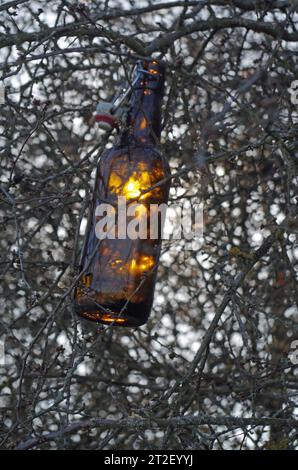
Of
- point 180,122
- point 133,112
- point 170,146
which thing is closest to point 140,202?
point 133,112

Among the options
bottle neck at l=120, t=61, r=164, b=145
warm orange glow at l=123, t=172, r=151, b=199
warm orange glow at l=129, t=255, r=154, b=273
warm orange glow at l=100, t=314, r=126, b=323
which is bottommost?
warm orange glow at l=100, t=314, r=126, b=323

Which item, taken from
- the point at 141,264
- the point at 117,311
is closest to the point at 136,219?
the point at 141,264

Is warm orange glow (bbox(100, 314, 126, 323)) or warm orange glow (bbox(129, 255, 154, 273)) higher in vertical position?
warm orange glow (bbox(129, 255, 154, 273))

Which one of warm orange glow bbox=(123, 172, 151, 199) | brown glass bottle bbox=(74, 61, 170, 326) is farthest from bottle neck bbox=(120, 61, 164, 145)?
warm orange glow bbox=(123, 172, 151, 199)

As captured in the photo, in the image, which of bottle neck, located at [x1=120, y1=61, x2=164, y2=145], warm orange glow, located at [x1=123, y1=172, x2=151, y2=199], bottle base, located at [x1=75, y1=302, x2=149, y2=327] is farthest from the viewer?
bottle neck, located at [x1=120, y1=61, x2=164, y2=145]

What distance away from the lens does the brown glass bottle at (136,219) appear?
2.71 metres

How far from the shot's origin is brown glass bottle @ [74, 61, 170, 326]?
271 cm

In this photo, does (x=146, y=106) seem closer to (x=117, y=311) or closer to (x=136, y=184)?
(x=136, y=184)

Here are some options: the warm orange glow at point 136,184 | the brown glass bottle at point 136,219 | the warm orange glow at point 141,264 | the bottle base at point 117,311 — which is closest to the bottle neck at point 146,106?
the brown glass bottle at point 136,219

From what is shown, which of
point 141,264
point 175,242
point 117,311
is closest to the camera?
point 117,311

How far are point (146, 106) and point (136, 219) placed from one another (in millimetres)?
438

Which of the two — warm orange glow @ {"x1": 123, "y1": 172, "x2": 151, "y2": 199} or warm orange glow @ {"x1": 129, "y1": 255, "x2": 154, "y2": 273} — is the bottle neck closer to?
warm orange glow @ {"x1": 123, "y1": 172, "x2": 151, "y2": 199}

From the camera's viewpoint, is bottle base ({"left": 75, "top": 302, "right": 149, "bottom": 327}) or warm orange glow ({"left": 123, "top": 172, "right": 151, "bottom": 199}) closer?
bottle base ({"left": 75, "top": 302, "right": 149, "bottom": 327})

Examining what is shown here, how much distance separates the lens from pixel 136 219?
110 inches
